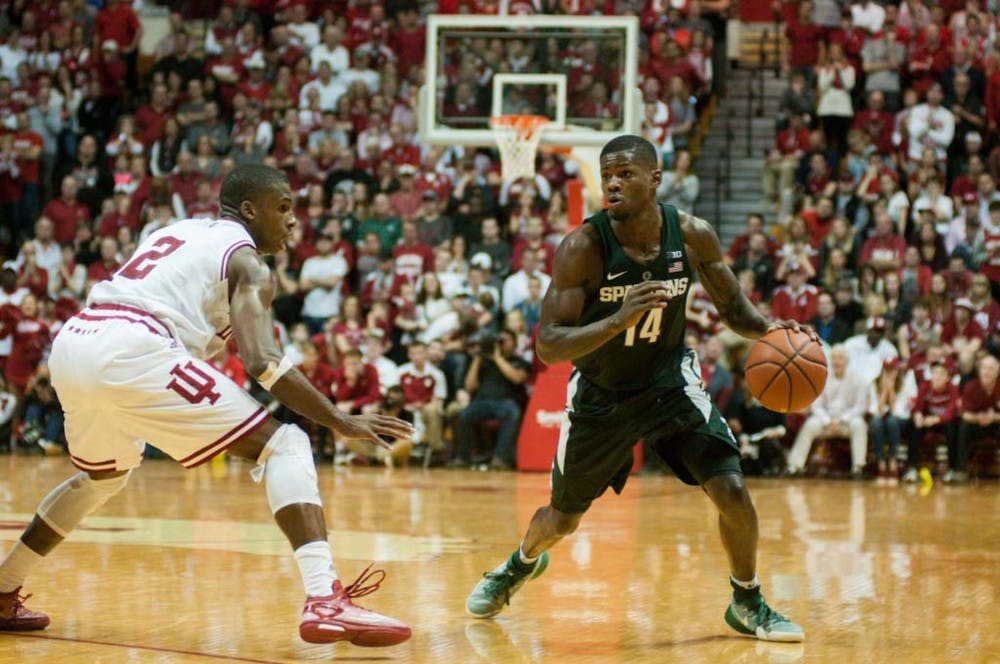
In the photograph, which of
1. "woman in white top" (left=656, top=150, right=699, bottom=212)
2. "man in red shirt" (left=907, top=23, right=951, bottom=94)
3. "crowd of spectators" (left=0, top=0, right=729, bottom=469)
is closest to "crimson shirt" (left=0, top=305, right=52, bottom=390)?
"crowd of spectators" (left=0, top=0, right=729, bottom=469)

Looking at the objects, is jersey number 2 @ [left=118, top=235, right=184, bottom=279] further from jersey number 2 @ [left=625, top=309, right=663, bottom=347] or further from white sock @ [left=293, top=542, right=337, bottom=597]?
jersey number 2 @ [left=625, top=309, right=663, bottom=347]

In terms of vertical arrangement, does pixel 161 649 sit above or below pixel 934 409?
above

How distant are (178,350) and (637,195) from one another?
185cm

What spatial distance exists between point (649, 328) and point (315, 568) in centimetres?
164

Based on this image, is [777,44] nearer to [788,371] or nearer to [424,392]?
[424,392]

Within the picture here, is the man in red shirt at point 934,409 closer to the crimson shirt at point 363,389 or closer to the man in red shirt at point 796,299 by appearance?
the man in red shirt at point 796,299

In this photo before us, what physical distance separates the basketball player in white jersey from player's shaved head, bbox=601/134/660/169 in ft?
4.25

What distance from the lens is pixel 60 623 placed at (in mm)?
5590

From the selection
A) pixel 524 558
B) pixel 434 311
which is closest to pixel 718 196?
pixel 434 311

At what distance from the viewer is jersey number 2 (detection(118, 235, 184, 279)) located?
5.23m

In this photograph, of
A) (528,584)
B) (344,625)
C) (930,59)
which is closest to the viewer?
(344,625)

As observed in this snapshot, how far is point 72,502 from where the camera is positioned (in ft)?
17.9

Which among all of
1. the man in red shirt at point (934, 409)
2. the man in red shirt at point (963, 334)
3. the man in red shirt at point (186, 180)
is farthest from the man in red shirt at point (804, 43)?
the man in red shirt at point (186, 180)

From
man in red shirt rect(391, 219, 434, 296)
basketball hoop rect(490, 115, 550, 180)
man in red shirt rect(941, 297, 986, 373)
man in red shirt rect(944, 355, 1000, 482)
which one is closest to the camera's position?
man in red shirt rect(944, 355, 1000, 482)
